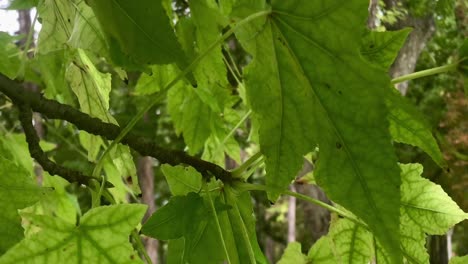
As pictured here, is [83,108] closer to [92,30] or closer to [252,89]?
[92,30]

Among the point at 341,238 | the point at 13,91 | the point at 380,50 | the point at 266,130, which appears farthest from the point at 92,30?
the point at 341,238

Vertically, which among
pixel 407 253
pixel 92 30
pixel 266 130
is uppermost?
pixel 92 30

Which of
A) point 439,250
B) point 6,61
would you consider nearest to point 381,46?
point 6,61

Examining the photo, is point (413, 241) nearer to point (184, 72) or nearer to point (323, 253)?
point (323, 253)

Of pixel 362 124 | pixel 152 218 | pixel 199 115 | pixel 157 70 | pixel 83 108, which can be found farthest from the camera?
pixel 199 115

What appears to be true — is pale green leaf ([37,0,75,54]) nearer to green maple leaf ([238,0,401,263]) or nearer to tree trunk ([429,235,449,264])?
green maple leaf ([238,0,401,263])

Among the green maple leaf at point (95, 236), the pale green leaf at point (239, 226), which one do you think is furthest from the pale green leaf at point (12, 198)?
the pale green leaf at point (239, 226)

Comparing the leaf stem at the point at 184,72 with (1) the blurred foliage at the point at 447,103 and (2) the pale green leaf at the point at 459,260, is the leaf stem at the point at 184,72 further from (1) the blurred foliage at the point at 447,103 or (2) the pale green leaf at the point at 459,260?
(1) the blurred foliage at the point at 447,103
